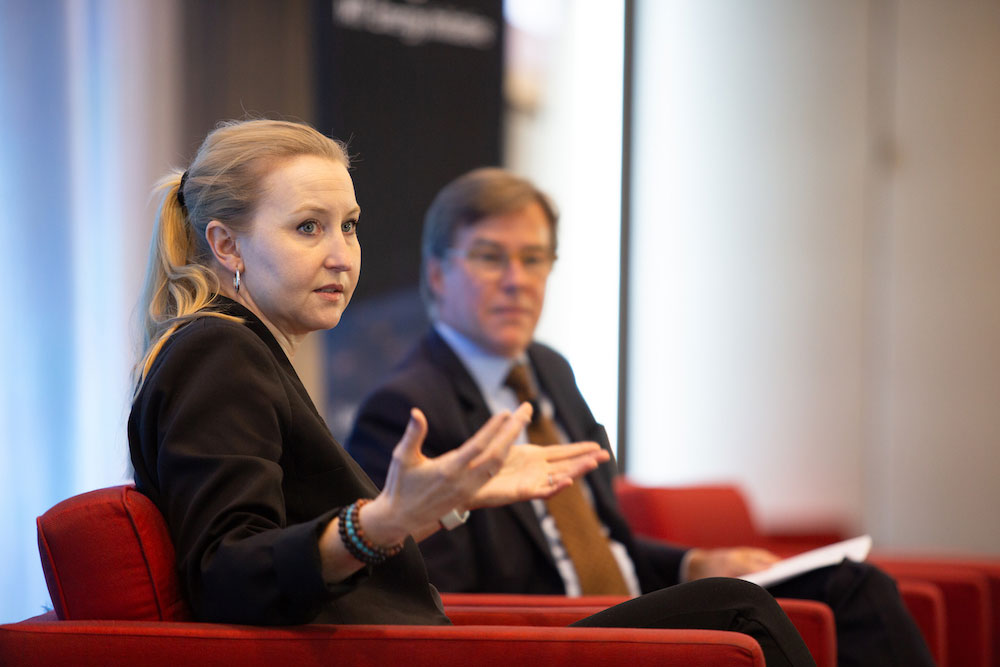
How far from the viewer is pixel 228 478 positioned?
1362mm

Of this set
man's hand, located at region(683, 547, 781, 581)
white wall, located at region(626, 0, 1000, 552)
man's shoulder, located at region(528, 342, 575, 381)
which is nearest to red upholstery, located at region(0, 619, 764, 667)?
man's hand, located at region(683, 547, 781, 581)

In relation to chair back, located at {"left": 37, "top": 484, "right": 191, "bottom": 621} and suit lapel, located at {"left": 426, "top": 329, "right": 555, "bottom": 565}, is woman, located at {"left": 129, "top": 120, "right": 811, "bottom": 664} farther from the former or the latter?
suit lapel, located at {"left": 426, "top": 329, "right": 555, "bottom": 565}

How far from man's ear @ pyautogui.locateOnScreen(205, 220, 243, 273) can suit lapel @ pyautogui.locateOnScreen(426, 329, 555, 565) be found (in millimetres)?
831

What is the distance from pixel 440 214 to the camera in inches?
101

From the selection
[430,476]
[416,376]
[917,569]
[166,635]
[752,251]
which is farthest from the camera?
[752,251]

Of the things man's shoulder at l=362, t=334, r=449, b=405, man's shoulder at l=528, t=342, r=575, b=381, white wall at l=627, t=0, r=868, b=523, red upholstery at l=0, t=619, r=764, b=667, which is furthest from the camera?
white wall at l=627, t=0, r=868, b=523

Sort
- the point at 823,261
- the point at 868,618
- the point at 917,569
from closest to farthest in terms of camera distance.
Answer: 1. the point at 868,618
2. the point at 917,569
3. the point at 823,261

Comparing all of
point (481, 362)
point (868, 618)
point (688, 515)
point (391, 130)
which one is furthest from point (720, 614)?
point (391, 130)

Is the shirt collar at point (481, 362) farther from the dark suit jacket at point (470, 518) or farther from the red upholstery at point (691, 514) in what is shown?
the red upholstery at point (691, 514)

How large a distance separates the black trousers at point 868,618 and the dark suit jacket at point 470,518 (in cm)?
45

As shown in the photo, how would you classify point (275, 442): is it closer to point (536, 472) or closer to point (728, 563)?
point (536, 472)

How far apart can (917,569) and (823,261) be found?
3011 millimetres

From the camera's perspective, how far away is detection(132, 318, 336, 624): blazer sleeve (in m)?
1.31

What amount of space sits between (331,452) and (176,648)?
0.33m
